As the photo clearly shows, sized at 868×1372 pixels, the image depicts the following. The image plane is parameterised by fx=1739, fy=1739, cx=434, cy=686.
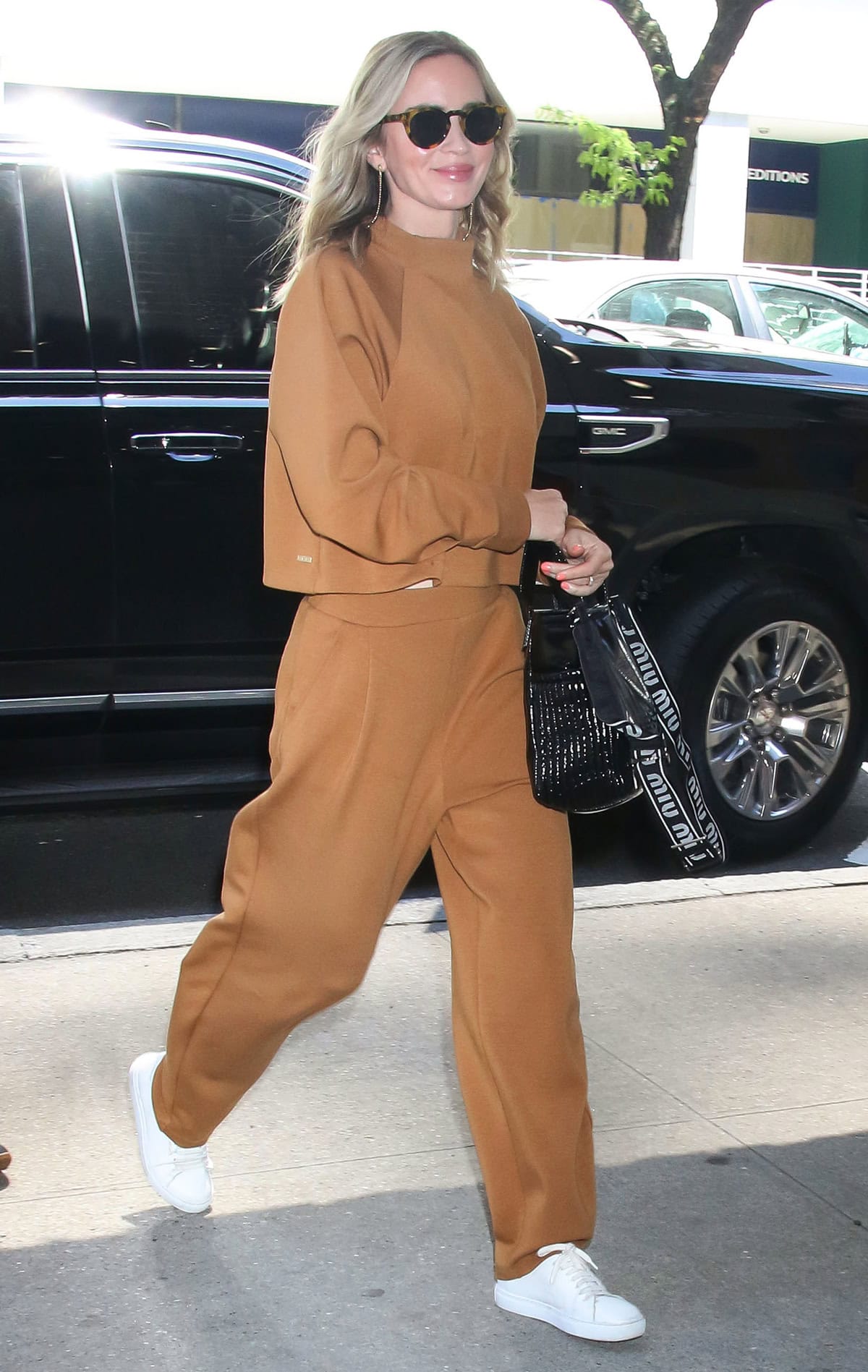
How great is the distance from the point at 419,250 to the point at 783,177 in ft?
91.0

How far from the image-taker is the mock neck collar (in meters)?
2.50

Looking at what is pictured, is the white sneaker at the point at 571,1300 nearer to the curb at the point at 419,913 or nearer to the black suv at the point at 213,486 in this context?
the curb at the point at 419,913

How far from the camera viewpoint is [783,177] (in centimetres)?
2852

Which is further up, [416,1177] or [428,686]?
[428,686]

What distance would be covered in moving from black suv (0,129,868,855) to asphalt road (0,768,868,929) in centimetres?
34

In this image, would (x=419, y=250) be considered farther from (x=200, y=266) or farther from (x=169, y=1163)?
(x=200, y=266)

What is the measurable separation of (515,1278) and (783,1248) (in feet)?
1.72

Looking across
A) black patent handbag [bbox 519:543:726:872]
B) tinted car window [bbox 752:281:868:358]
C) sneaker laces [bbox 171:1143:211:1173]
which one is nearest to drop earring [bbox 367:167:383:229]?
black patent handbag [bbox 519:543:726:872]

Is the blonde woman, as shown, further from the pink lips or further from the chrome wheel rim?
the chrome wheel rim

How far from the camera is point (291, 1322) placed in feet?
8.48

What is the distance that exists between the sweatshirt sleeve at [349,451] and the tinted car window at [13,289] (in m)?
2.29

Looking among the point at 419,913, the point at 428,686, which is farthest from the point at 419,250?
the point at 419,913

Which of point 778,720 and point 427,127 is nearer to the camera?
point 427,127

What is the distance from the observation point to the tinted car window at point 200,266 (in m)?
4.64
